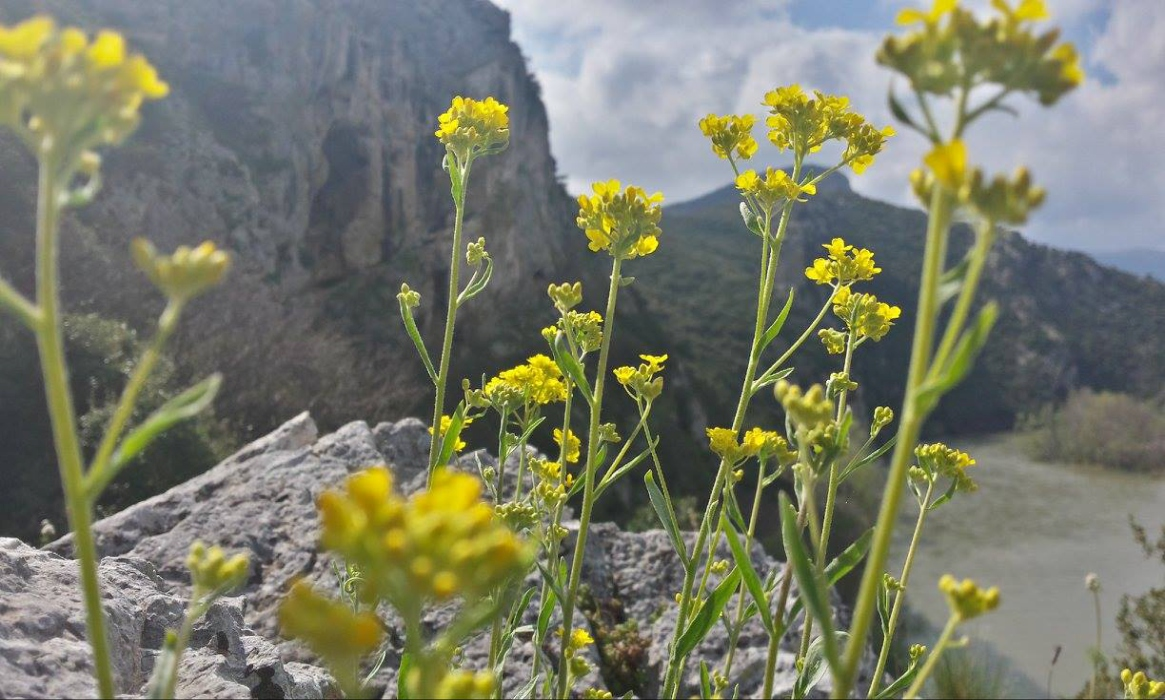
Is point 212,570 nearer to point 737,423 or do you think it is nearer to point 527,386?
point 737,423

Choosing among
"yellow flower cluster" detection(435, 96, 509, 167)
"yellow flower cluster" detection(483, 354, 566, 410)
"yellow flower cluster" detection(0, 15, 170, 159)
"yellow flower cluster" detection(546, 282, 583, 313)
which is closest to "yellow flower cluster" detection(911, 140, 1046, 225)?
"yellow flower cluster" detection(0, 15, 170, 159)

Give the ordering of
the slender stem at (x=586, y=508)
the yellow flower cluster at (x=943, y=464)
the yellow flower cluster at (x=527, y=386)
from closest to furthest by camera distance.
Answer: the slender stem at (x=586, y=508) → the yellow flower cluster at (x=943, y=464) → the yellow flower cluster at (x=527, y=386)

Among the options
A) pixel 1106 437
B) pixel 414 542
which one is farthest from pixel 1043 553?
pixel 414 542

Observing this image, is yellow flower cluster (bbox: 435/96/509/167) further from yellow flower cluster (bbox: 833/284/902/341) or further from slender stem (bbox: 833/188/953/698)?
slender stem (bbox: 833/188/953/698)

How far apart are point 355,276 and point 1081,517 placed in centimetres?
3345

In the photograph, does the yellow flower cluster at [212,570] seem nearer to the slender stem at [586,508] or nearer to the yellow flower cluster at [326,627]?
the yellow flower cluster at [326,627]

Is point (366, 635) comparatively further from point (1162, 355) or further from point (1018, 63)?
point (1162, 355)

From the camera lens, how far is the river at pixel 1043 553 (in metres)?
17.0

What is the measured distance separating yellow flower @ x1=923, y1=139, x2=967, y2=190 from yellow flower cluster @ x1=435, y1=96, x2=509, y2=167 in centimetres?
206

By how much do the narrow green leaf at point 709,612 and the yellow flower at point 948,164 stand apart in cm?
110

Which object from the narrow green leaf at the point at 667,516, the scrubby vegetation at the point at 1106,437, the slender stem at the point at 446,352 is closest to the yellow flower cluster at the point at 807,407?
the narrow green leaf at the point at 667,516

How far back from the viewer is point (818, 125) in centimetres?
274

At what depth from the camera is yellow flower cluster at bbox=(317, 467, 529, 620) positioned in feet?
2.60

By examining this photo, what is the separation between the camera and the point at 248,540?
389cm
